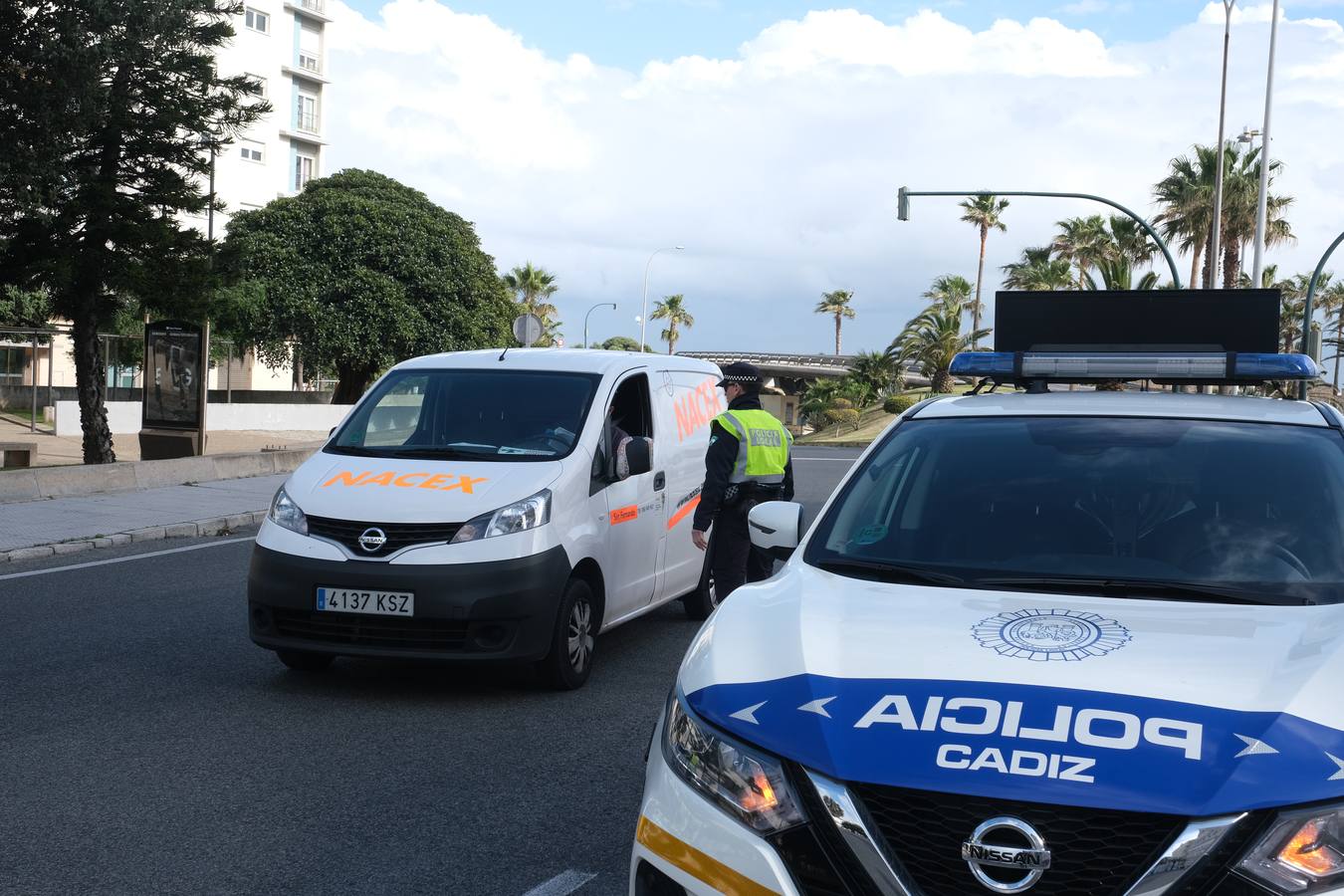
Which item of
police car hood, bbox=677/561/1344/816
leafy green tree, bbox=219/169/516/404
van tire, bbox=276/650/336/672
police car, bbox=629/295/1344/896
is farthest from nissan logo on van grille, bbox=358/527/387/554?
leafy green tree, bbox=219/169/516/404

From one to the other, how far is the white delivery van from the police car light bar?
8.20ft

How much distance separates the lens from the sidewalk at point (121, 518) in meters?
12.4

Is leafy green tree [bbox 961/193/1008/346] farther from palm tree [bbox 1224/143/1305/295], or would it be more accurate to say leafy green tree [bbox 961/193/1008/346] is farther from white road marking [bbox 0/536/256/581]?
white road marking [bbox 0/536/256/581]

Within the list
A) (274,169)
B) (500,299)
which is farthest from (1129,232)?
(274,169)

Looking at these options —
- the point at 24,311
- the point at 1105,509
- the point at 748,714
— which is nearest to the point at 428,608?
the point at 1105,509

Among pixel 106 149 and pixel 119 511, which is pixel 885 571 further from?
pixel 106 149

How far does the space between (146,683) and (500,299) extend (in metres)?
40.0

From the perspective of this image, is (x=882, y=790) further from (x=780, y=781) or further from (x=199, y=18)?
(x=199, y=18)

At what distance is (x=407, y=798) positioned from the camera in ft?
16.7

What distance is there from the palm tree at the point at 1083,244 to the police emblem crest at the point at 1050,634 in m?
59.1

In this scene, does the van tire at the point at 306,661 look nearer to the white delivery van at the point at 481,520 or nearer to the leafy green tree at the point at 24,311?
the white delivery van at the point at 481,520

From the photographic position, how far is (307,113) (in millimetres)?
68938

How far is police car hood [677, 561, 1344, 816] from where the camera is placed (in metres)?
2.49

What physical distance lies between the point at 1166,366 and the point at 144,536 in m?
10.9
